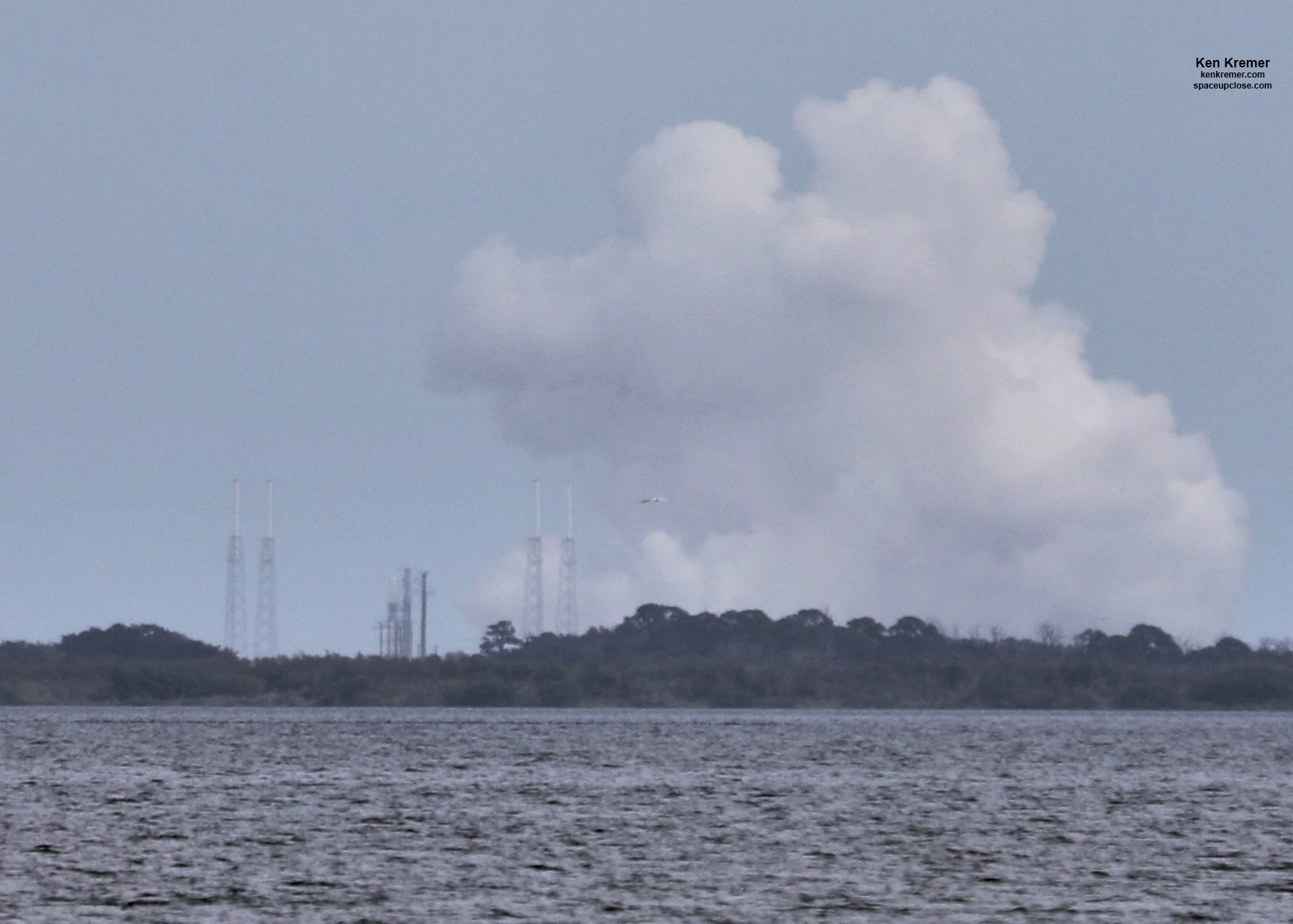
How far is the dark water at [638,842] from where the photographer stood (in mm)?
53062

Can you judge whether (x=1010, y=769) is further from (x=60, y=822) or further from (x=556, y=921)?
(x=556, y=921)

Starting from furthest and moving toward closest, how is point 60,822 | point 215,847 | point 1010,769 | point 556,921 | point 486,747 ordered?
1. point 486,747
2. point 1010,769
3. point 60,822
4. point 215,847
5. point 556,921

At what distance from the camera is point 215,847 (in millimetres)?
69312

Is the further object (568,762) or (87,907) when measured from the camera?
(568,762)

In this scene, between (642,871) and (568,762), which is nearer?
(642,871)

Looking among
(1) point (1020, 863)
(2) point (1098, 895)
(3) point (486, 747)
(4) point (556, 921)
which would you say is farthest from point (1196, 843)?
(3) point (486, 747)

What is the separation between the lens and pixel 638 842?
71.9 m

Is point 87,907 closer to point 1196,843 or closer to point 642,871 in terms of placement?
point 642,871

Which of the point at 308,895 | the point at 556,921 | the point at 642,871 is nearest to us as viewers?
the point at 556,921

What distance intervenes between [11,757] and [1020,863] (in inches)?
4141

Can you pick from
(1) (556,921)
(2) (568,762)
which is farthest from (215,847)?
(2) (568,762)

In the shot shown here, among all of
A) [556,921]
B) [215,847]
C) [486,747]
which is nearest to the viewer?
[556,921]

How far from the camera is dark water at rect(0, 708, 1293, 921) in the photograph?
5306cm

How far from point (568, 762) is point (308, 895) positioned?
8504 cm
